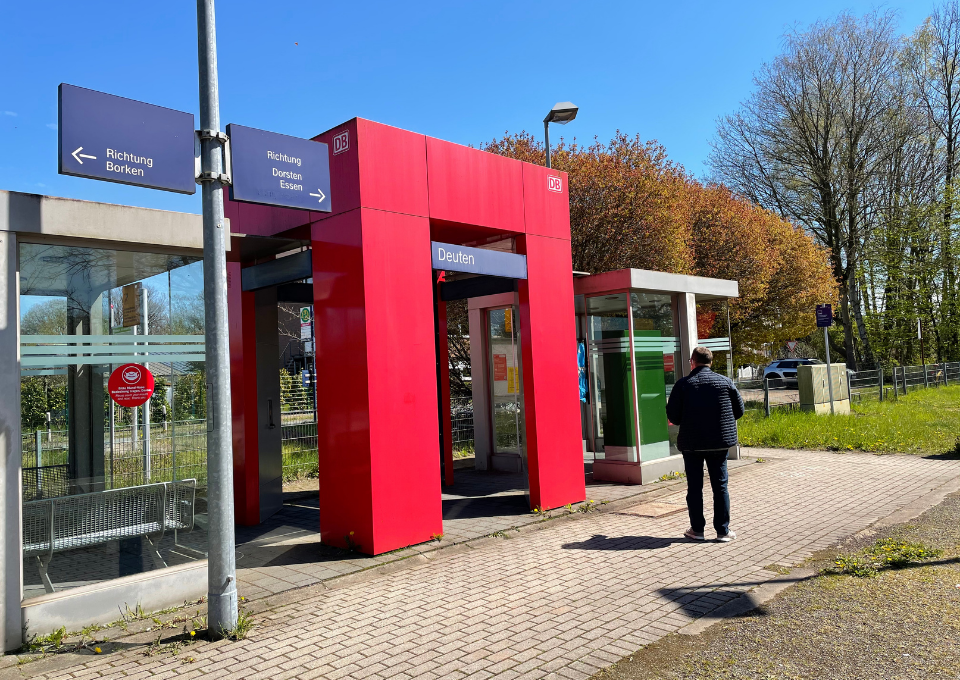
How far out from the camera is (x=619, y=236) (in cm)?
1800

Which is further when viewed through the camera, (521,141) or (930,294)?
(930,294)

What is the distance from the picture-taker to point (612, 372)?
33.6ft

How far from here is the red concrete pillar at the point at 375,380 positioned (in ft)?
21.0

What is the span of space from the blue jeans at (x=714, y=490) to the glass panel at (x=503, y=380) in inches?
164

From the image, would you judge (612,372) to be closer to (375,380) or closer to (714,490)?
(714,490)

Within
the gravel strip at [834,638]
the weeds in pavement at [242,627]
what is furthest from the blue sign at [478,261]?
the gravel strip at [834,638]

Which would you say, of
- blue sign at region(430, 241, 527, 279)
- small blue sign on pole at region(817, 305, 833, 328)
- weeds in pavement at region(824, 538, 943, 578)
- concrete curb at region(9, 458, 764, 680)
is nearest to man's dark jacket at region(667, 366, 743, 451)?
weeds in pavement at region(824, 538, 943, 578)

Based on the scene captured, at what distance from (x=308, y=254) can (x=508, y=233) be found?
2.38 m

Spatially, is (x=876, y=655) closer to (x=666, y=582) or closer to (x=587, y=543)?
(x=666, y=582)

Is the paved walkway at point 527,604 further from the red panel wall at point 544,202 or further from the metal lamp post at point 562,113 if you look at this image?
the metal lamp post at point 562,113

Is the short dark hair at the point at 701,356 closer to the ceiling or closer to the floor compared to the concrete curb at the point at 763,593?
closer to the ceiling

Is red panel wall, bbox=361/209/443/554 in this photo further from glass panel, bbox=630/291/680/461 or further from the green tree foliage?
the green tree foliage

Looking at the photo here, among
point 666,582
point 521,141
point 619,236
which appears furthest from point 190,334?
point 521,141

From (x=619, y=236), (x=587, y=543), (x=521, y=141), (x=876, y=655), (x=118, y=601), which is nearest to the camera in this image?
(x=876, y=655)
